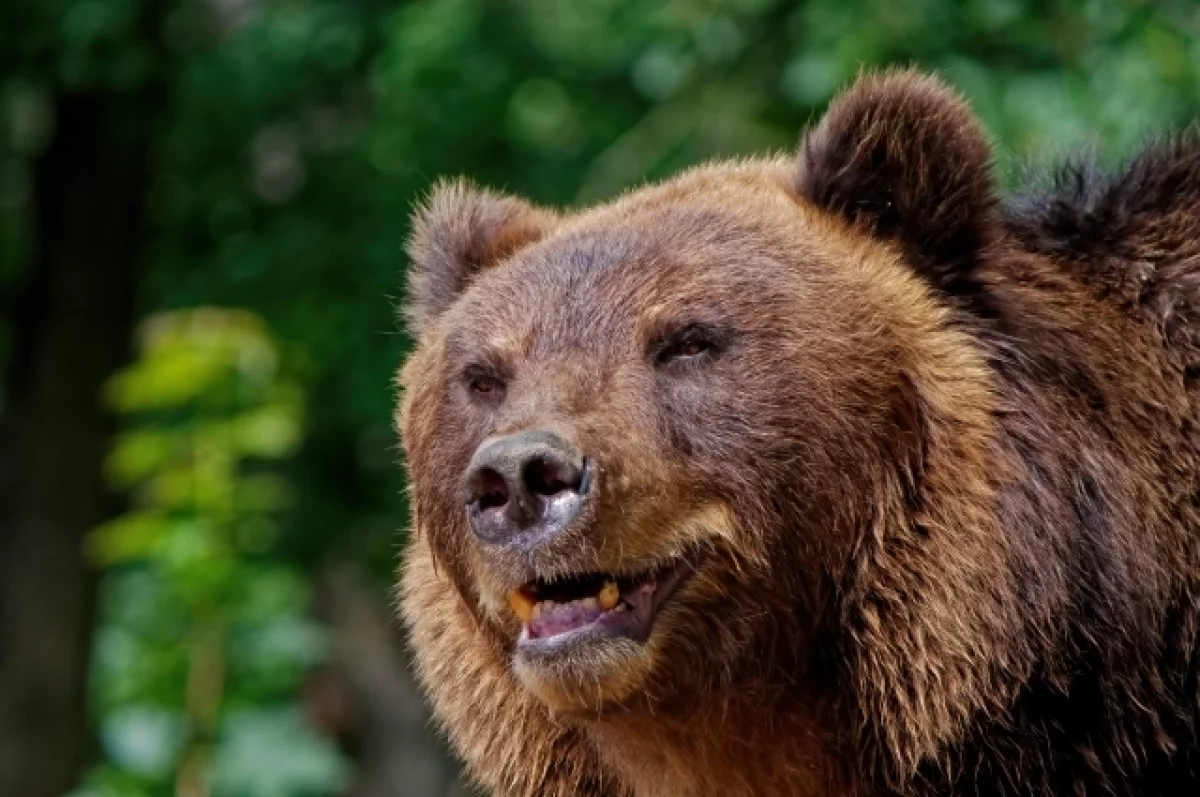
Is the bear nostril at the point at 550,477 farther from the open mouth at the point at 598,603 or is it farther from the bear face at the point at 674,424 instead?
the open mouth at the point at 598,603

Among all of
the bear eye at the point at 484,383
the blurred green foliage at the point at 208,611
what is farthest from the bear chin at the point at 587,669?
the blurred green foliage at the point at 208,611

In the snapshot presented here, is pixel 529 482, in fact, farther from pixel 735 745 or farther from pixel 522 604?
pixel 735 745

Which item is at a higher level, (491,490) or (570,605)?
(491,490)

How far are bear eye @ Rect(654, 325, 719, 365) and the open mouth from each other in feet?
1.32

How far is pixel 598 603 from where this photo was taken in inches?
149

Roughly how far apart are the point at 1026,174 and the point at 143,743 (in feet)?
10.8

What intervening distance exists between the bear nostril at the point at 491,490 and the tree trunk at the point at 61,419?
6699 millimetres

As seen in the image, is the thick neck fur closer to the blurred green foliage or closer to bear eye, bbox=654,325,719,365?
bear eye, bbox=654,325,719,365

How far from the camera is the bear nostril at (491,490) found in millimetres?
3629

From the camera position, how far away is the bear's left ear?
163 inches

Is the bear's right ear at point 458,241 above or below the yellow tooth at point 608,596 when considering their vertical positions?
above

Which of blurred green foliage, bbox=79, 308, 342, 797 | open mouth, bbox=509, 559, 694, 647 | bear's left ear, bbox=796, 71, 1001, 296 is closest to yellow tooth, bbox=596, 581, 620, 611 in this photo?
open mouth, bbox=509, 559, 694, 647

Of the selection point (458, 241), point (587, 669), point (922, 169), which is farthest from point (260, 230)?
point (587, 669)

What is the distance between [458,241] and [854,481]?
1188 mm
